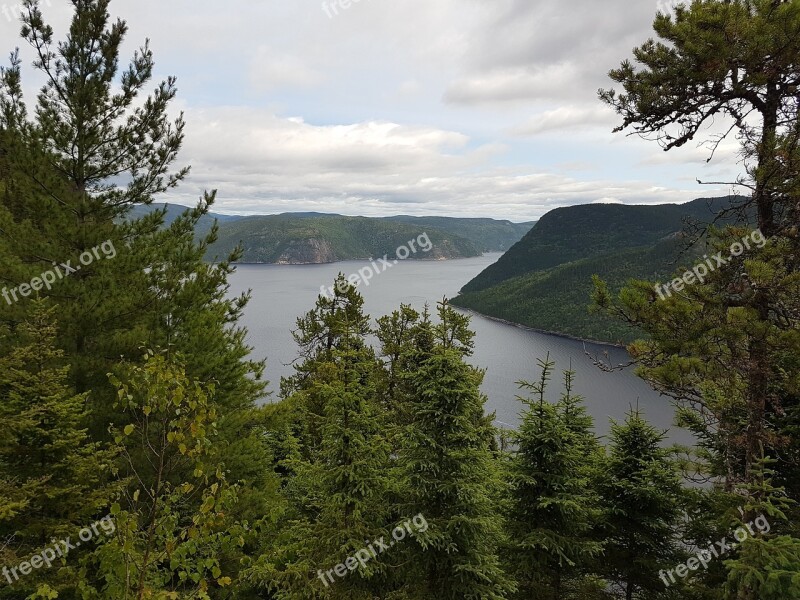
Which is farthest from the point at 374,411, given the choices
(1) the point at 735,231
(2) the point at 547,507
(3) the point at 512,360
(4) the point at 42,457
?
(3) the point at 512,360

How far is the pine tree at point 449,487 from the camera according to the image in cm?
919

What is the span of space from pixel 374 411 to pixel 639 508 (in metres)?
8.41

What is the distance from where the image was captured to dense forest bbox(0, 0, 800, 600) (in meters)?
7.28

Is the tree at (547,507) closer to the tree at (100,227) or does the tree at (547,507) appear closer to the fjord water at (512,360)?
the tree at (100,227)

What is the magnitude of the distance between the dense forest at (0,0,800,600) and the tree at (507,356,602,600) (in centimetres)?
6

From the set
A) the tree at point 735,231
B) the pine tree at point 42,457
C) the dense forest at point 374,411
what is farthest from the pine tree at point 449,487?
the pine tree at point 42,457

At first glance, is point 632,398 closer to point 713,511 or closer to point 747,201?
point 713,511

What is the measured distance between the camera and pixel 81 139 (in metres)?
10.2

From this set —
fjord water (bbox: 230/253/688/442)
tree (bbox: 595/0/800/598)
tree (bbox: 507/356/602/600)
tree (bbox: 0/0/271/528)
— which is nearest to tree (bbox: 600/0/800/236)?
tree (bbox: 595/0/800/598)

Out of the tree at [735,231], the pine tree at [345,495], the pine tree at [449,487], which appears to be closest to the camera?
the tree at [735,231]

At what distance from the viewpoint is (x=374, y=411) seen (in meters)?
9.95

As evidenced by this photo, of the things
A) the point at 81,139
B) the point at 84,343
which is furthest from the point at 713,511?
the point at 81,139

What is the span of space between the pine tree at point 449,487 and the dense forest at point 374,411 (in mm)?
54

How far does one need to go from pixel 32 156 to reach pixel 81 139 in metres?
1.06
